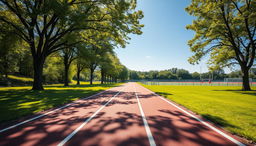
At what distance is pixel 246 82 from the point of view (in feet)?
68.6

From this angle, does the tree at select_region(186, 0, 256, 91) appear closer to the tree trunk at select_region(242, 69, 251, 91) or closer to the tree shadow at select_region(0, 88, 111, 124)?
the tree trunk at select_region(242, 69, 251, 91)

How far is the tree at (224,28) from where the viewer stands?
1880 centimetres

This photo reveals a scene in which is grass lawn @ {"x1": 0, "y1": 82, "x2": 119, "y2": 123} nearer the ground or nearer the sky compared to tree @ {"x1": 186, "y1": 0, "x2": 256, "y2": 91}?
nearer the ground

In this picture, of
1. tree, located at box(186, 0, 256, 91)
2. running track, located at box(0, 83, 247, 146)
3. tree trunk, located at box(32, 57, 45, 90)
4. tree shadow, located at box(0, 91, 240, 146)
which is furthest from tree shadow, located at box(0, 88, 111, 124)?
tree, located at box(186, 0, 256, 91)

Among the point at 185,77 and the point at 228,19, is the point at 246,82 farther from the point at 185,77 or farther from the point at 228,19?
the point at 185,77

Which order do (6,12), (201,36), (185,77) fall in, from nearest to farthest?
1. (6,12)
2. (201,36)
3. (185,77)

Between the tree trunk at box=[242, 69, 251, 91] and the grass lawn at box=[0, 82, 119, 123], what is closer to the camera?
the grass lawn at box=[0, 82, 119, 123]

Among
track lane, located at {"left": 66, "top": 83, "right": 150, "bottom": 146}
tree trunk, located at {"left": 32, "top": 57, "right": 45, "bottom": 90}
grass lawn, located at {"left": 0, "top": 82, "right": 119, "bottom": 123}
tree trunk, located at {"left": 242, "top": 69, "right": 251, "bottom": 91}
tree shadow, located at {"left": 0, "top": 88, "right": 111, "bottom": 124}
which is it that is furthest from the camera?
tree trunk, located at {"left": 242, "top": 69, "right": 251, "bottom": 91}

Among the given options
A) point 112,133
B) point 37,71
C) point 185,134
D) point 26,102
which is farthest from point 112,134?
point 37,71

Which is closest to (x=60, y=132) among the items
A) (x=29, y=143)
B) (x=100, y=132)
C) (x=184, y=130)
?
(x=29, y=143)

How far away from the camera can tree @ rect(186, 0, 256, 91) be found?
61.7ft

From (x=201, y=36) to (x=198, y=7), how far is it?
559cm

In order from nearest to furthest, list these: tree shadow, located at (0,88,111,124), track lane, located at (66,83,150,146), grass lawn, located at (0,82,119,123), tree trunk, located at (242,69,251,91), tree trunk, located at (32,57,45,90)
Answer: track lane, located at (66,83,150,146) → tree shadow, located at (0,88,111,124) → grass lawn, located at (0,82,119,123) → tree trunk, located at (32,57,45,90) → tree trunk, located at (242,69,251,91)

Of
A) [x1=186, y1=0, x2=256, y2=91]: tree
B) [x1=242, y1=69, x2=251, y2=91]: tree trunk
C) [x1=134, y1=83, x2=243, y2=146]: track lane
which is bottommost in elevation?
[x1=134, y1=83, x2=243, y2=146]: track lane
